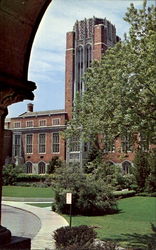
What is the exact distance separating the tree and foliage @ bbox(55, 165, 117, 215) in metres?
9.29

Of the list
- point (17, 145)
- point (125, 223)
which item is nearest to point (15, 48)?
point (125, 223)

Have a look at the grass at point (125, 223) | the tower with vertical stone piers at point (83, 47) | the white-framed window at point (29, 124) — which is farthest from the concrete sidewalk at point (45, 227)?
the tower with vertical stone piers at point (83, 47)

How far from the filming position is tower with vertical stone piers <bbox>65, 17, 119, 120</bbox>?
7031 cm

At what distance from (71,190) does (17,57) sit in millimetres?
20027

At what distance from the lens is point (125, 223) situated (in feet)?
63.6

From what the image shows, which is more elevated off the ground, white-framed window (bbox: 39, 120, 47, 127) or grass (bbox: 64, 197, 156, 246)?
white-framed window (bbox: 39, 120, 47, 127)

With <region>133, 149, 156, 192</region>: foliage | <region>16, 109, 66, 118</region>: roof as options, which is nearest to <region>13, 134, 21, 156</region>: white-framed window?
<region>16, 109, 66, 118</region>: roof

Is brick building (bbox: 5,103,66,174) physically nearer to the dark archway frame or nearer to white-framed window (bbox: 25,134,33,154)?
white-framed window (bbox: 25,134,33,154)

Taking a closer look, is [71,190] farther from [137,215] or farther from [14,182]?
[14,182]

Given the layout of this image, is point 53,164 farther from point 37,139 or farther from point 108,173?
point 108,173

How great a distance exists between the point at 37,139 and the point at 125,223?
5189 centimetres

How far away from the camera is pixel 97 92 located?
16078 mm

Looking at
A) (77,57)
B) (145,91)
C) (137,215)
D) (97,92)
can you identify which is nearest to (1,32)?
(145,91)

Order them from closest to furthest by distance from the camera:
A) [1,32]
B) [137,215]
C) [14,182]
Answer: [1,32], [137,215], [14,182]
